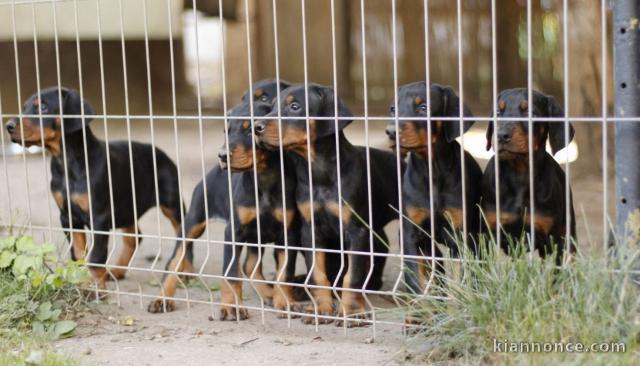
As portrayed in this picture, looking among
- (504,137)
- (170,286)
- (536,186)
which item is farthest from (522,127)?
(170,286)

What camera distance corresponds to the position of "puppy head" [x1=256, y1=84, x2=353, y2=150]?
187 inches

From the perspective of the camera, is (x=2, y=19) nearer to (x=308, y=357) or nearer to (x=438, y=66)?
(x=438, y=66)

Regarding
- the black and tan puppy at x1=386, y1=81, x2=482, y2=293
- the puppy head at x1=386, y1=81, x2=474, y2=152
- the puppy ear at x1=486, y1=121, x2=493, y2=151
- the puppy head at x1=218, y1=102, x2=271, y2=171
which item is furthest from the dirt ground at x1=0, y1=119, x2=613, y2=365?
the puppy head at x1=386, y1=81, x2=474, y2=152

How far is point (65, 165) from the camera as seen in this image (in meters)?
5.71

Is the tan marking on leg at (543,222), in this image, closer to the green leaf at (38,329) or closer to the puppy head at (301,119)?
the puppy head at (301,119)

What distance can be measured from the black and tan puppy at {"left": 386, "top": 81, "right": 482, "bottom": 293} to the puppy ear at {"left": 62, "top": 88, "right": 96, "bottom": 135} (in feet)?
6.80

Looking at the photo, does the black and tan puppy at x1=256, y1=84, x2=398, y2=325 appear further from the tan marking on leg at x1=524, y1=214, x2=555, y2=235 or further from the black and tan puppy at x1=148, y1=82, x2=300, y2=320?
the tan marking on leg at x1=524, y1=214, x2=555, y2=235

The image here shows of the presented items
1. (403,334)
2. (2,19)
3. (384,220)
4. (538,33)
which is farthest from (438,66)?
(403,334)

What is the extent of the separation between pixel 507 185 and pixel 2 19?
9197mm

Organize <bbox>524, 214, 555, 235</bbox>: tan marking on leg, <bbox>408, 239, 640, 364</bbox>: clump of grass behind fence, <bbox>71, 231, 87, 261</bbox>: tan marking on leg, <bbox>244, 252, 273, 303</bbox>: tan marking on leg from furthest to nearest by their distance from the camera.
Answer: <bbox>71, 231, 87, 261</bbox>: tan marking on leg, <bbox>244, 252, 273, 303</bbox>: tan marking on leg, <bbox>524, 214, 555, 235</bbox>: tan marking on leg, <bbox>408, 239, 640, 364</bbox>: clump of grass behind fence

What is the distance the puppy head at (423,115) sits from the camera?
4.52 metres

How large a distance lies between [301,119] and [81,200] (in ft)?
5.83

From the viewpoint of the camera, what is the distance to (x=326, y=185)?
16.4 feet

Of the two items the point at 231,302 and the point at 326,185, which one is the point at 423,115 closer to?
the point at 326,185
